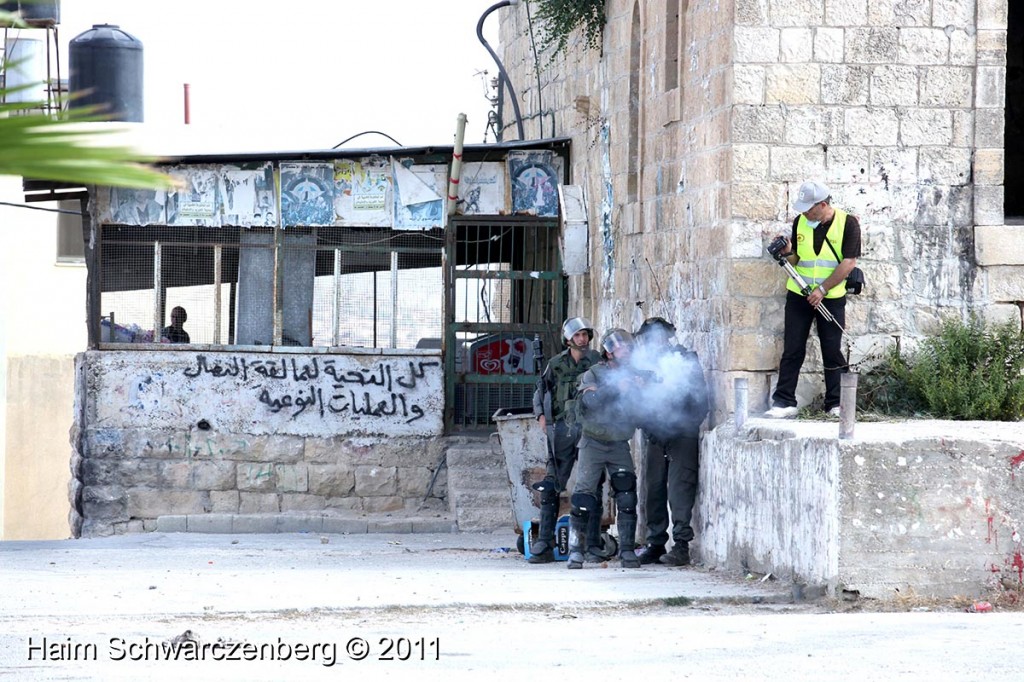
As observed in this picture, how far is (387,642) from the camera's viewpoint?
629 centimetres

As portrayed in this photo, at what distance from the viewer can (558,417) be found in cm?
1047

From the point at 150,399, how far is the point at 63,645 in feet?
27.7

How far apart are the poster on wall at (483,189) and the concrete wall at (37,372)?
12.2 meters

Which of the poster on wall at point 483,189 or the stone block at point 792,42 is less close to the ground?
the stone block at point 792,42

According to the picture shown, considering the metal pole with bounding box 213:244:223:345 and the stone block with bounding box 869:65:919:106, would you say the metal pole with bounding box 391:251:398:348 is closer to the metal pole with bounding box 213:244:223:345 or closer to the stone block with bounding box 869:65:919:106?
the metal pole with bounding box 213:244:223:345

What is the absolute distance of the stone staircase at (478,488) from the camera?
1322 centimetres

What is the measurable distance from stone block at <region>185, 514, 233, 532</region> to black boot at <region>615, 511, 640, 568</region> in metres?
5.45

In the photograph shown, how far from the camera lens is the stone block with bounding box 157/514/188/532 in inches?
544

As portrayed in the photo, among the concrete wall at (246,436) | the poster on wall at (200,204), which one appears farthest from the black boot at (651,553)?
the poster on wall at (200,204)

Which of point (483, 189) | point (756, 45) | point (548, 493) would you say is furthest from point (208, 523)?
point (756, 45)

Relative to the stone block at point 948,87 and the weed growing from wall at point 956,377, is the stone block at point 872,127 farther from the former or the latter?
the weed growing from wall at point 956,377

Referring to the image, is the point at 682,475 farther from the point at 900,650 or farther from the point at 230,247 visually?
the point at 230,247

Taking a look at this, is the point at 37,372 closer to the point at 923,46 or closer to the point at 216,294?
the point at 216,294

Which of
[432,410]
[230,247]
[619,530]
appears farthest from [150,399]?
[619,530]
